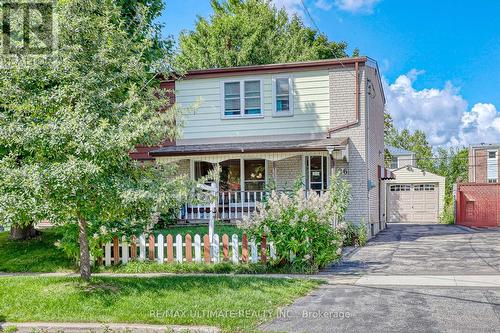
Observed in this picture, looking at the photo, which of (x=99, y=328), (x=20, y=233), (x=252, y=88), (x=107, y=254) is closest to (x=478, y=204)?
(x=252, y=88)

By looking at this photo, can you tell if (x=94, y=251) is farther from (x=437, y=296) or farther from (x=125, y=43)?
(x=437, y=296)

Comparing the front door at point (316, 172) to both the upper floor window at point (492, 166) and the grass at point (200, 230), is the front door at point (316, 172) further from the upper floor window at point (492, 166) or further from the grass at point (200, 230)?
the upper floor window at point (492, 166)

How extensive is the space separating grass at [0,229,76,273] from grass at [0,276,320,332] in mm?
1787

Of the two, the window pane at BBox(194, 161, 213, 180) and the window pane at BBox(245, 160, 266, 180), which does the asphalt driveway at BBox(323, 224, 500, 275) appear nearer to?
the window pane at BBox(245, 160, 266, 180)

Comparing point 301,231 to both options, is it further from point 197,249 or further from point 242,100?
point 242,100

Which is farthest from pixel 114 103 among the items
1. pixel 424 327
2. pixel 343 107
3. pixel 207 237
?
pixel 343 107

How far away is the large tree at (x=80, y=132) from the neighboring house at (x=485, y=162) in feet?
120

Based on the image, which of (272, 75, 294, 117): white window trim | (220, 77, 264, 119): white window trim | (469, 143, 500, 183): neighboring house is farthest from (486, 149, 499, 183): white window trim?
(220, 77, 264, 119): white window trim

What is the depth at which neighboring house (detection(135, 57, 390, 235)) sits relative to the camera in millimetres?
17000

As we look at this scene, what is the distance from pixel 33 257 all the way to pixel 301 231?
6867mm

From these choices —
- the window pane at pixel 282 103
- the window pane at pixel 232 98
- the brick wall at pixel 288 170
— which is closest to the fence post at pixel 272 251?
the brick wall at pixel 288 170

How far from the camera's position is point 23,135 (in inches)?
304

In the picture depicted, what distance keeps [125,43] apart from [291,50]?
79.9 ft

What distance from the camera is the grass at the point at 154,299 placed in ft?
22.1
